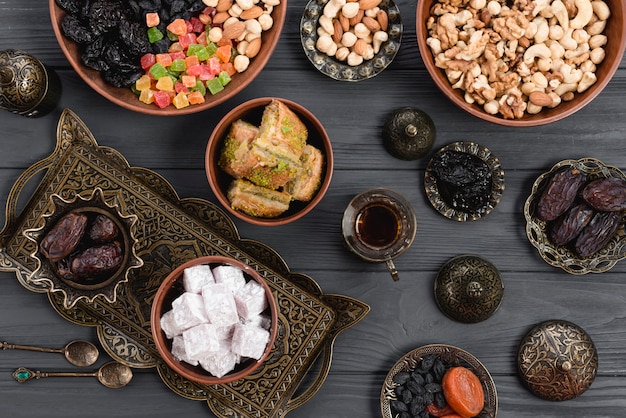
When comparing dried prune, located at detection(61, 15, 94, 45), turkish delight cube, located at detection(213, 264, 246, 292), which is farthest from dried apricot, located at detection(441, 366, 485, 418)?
dried prune, located at detection(61, 15, 94, 45)

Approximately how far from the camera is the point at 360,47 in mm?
1649

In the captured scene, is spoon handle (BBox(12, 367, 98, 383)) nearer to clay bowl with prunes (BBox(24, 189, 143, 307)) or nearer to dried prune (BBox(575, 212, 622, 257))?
clay bowl with prunes (BBox(24, 189, 143, 307))

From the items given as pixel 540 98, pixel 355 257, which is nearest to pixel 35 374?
pixel 355 257

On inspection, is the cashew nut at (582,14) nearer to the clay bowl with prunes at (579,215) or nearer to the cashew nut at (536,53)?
the cashew nut at (536,53)

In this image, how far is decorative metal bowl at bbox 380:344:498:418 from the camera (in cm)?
169

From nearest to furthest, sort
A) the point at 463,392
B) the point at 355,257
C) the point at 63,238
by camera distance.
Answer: the point at 63,238
the point at 463,392
the point at 355,257

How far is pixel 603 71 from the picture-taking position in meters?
1.59

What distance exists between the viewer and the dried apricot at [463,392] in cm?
164

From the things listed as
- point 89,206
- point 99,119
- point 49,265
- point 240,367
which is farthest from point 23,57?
point 240,367

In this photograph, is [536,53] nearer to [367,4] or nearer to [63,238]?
[367,4]

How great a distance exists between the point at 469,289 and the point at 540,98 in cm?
53

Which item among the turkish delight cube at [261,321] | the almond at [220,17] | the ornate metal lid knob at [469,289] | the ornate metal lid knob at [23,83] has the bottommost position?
the ornate metal lid knob at [469,289]

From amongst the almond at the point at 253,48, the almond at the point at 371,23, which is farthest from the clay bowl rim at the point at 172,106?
the almond at the point at 371,23

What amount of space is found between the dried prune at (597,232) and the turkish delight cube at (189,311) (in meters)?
1.02
